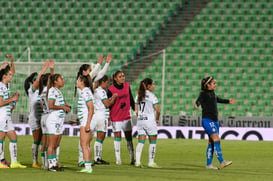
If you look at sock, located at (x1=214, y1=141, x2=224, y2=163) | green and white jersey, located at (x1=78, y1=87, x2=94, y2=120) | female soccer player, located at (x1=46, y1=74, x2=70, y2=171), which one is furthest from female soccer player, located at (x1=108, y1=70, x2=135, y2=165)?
green and white jersey, located at (x1=78, y1=87, x2=94, y2=120)

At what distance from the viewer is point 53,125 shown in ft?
37.4

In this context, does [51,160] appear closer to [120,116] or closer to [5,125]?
[5,125]

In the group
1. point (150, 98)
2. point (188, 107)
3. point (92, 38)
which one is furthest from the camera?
point (92, 38)

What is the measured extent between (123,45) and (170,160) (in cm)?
1562

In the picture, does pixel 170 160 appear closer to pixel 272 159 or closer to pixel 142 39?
pixel 272 159

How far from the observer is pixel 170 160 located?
15797 mm

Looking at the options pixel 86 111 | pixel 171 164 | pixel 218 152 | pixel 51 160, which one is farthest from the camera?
pixel 171 164

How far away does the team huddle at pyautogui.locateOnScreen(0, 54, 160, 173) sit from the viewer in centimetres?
1119

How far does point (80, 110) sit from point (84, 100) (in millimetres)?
232

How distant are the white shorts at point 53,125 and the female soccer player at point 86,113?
520mm

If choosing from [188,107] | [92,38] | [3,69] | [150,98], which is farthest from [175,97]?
[3,69]

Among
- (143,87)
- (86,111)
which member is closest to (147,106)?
(143,87)

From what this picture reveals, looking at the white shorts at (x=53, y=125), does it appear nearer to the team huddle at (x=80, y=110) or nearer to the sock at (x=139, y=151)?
the team huddle at (x=80, y=110)

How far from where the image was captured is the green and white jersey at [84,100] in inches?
430
